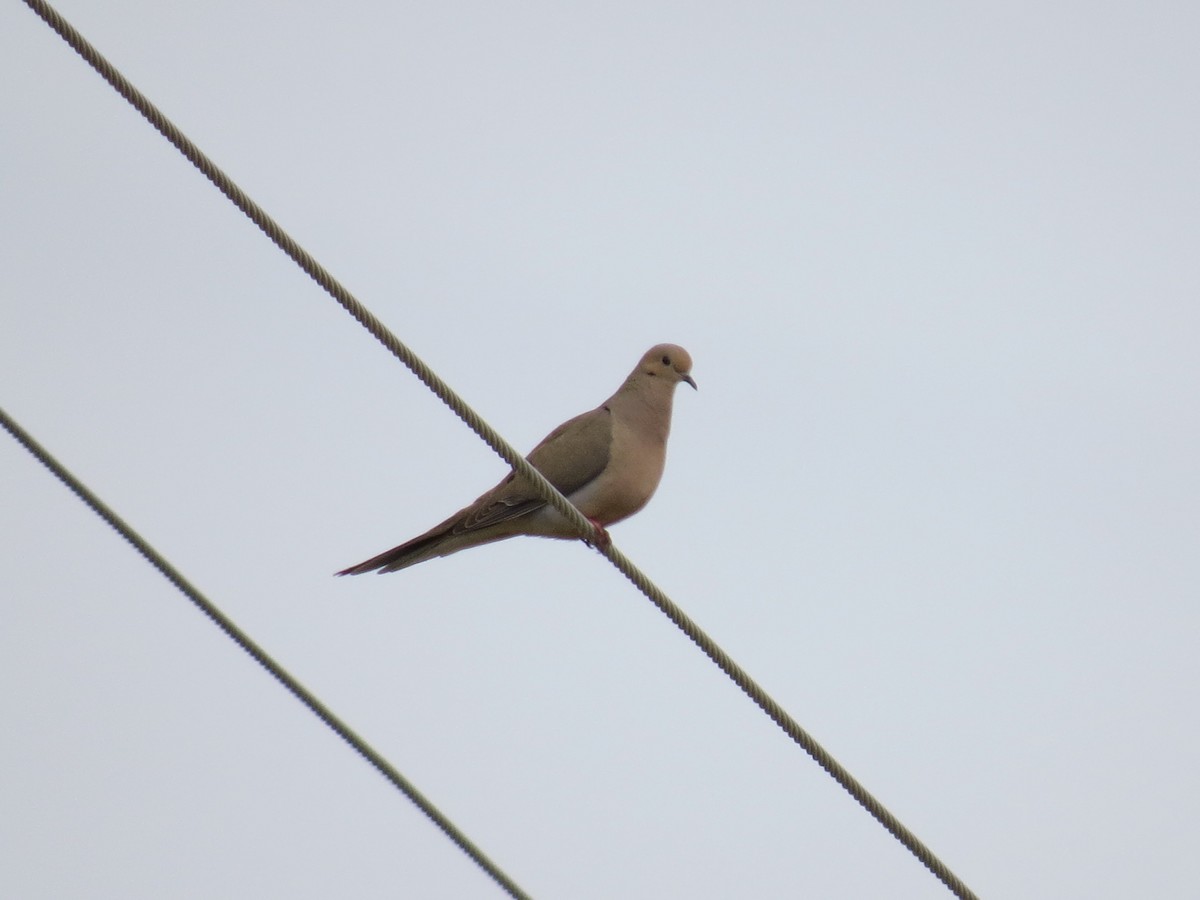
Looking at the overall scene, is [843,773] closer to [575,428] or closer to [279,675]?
[279,675]

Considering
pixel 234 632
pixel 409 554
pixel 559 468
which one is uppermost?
pixel 559 468

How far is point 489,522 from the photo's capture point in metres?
5.46

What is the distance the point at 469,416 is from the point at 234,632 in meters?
0.66

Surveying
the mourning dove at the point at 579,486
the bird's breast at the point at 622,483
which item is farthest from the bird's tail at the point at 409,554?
the bird's breast at the point at 622,483

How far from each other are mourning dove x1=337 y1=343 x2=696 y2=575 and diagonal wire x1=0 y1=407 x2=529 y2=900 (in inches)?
75.7

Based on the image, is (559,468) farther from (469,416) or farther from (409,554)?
(469,416)

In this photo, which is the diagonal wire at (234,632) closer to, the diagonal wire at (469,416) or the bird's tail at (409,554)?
the diagonal wire at (469,416)

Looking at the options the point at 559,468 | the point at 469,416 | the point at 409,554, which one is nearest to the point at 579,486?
the point at 559,468

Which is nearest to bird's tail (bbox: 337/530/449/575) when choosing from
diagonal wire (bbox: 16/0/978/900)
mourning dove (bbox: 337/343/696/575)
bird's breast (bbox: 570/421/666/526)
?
mourning dove (bbox: 337/343/696/575)

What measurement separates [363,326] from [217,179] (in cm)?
41

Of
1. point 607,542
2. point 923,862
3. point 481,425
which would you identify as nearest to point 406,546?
point 607,542

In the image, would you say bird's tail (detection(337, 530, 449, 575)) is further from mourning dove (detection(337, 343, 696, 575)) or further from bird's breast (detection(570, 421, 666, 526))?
bird's breast (detection(570, 421, 666, 526))

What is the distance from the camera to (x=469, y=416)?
3.33m

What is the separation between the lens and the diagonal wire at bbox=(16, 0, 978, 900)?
3.04 m
